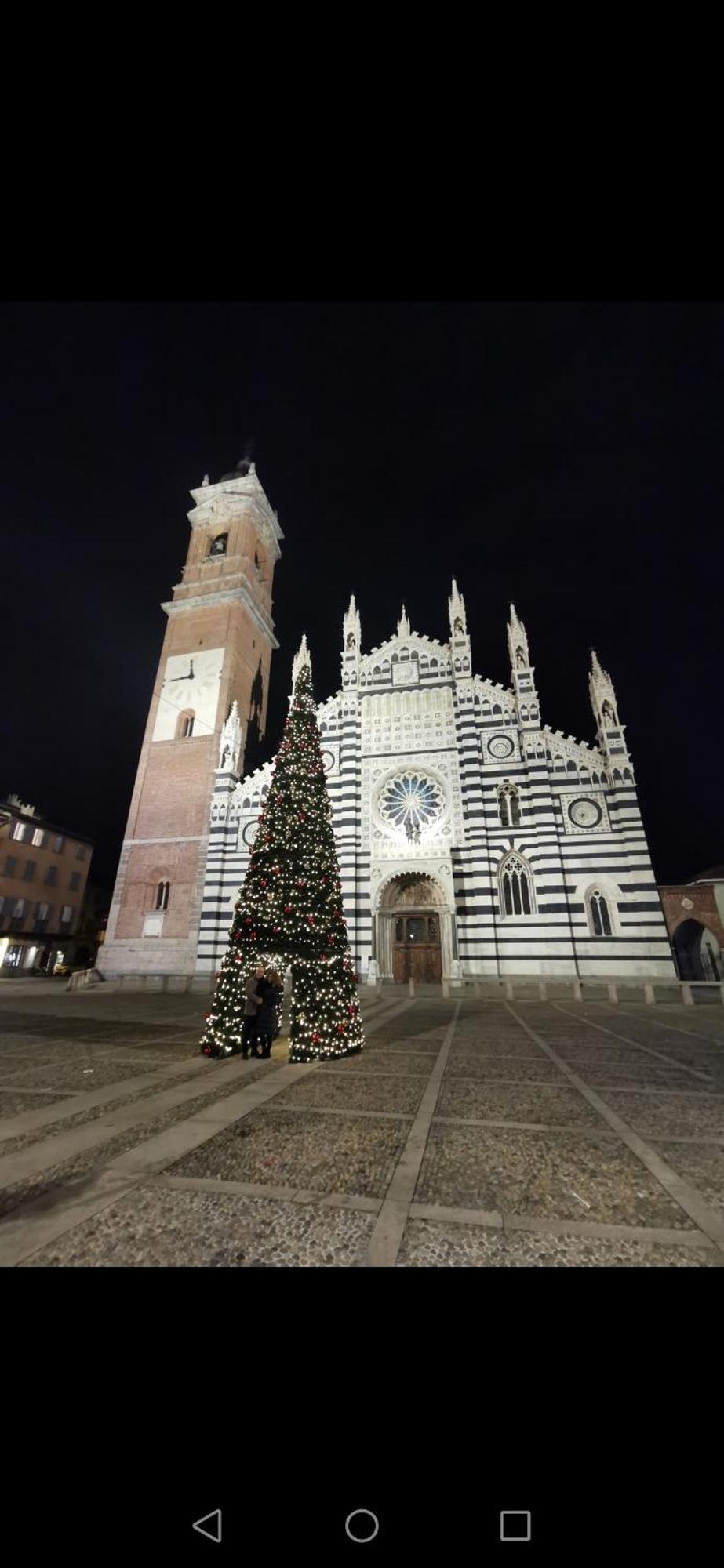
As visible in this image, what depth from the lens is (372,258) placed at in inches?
86.3

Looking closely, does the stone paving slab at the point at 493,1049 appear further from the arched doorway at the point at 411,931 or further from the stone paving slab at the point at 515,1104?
the arched doorway at the point at 411,931

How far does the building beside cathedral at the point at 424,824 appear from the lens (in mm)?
21844

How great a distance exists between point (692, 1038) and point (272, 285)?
12441mm

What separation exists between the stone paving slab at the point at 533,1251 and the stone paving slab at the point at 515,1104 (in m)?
2.18

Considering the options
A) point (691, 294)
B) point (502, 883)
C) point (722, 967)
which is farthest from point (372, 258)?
point (722, 967)

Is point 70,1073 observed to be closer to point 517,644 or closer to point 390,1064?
point 390,1064

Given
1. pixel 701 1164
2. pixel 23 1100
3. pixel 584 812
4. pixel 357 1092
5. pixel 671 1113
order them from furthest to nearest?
pixel 584 812 → pixel 357 1092 → pixel 23 1100 → pixel 671 1113 → pixel 701 1164

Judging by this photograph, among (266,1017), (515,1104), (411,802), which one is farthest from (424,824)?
(515,1104)

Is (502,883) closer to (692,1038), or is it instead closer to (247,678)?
(692,1038)

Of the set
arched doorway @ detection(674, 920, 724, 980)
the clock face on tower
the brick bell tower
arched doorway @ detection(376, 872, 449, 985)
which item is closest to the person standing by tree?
arched doorway @ detection(376, 872, 449, 985)

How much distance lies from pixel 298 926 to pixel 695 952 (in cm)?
3298
